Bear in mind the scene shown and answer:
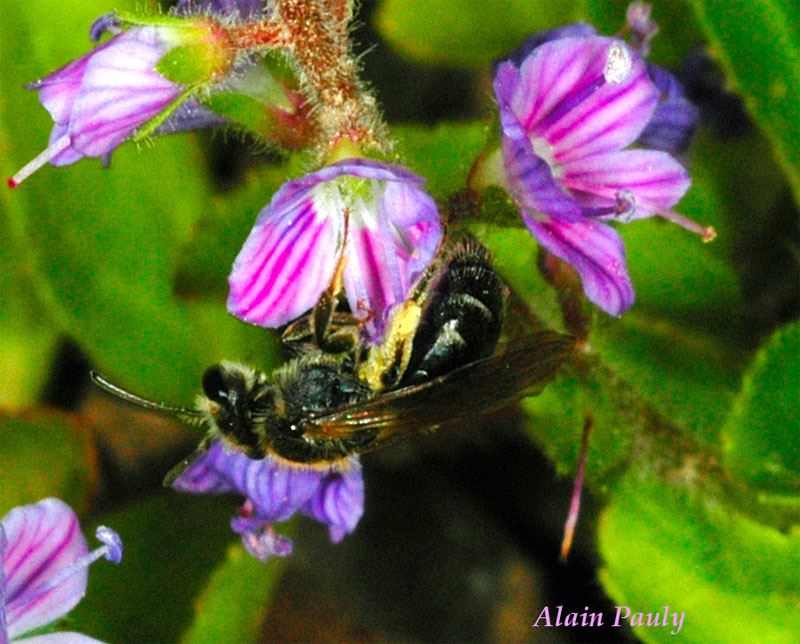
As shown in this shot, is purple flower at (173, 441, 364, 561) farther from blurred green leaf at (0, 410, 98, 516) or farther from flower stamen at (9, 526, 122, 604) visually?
blurred green leaf at (0, 410, 98, 516)

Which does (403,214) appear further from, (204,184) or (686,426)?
(204,184)

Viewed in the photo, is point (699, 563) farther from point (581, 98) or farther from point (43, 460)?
point (43, 460)

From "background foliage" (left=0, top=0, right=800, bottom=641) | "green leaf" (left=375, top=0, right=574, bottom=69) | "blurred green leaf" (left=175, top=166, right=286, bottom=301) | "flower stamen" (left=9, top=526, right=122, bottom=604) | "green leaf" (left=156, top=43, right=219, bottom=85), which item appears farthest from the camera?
"green leaf" (left=375, top=0, right=574, bottom=69)

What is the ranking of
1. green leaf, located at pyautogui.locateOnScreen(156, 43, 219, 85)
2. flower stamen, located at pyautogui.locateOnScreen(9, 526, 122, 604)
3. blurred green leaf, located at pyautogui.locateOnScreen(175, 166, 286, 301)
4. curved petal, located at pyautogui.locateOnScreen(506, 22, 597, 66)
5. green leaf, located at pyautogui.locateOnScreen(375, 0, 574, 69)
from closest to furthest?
green leaf, located at pyautogui.locateOnScreen(156, 43, 219, 85), flower stamen, located at pyautogui.locateOnScreen(9, 526, 122, 604), curved petal, located at pyautogui.locateOnScreen(506, 22, 597, 66), blurred green leaf, located at pyautogui.locateOnScreen(175, 166, 286, 301), green leaf, located at pyautogui.locateOnScreen(375, 0, 574, 69)

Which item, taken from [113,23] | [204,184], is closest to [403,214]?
[113,23]

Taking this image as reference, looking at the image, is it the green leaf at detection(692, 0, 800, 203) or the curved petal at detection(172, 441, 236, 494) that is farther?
the green leaf at detection(692, 0, 800, 203)

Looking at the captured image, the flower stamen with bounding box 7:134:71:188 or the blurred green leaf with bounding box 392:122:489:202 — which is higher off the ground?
the flower stamen with bounding box 7:134:71:188

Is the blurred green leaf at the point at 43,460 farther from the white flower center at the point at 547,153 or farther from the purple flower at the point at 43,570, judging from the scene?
the white flower center at the point at 547,153

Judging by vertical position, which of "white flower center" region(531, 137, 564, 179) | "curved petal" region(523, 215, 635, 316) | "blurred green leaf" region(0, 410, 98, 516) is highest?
"white flower center" region(531, 137, 564, 179)

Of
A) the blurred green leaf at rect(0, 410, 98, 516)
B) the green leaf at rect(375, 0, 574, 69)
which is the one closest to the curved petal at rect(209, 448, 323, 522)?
the blurred green leaf at rect(0, 410, 98, 516)
